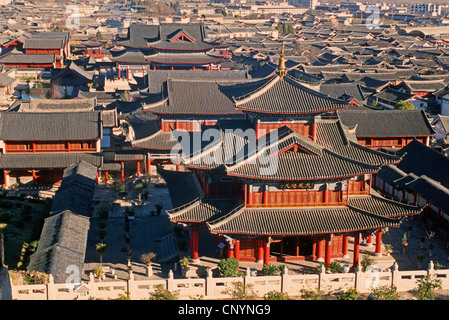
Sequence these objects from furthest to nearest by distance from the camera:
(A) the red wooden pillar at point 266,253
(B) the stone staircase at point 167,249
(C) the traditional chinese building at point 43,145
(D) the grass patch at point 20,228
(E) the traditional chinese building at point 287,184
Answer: (C) the traditional chinese building at point 43,145 → (B) the stone staircase at point 167,249 → (D) the grass patch at point 20,228 → (A) the red wooden pillar at point 266,253 → (E) the traditional chinese building at point 287,184

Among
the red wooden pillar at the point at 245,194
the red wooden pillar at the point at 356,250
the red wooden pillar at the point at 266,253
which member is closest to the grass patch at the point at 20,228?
the red wooden pillar at the point at 245,194

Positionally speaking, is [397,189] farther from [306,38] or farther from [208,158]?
[306,38]

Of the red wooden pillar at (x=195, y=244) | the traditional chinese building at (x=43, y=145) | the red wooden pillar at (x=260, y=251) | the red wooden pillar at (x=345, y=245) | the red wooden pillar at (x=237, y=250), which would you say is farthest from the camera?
the traditional chinese building at (x=43, y=145)

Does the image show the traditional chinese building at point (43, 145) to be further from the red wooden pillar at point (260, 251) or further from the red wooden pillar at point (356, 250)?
the red wooden pillar at point (356, 250)

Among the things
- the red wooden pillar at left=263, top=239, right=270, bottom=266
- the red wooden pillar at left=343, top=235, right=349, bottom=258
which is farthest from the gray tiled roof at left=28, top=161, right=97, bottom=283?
the red wooden pillar at left=343, top=235, right=349, bottom=258

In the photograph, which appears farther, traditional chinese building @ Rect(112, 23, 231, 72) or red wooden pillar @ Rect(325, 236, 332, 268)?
traditional chinese building @ Rect(112, 23, 231, 72)

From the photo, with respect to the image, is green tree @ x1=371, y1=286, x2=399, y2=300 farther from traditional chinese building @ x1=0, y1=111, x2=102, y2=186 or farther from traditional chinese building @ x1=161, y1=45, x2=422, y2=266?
traditional chinese building @ x1=0, y1=111, x2=102, y2=186
